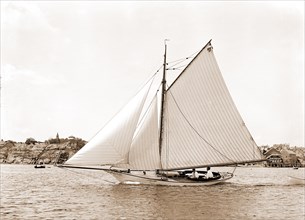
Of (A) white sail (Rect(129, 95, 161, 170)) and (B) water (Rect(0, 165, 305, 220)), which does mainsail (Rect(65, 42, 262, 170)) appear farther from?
(B) water (Rect(0, 165, 305, 220))

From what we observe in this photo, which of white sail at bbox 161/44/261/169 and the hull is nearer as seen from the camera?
the hull

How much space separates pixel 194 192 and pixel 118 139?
8851 millimetres

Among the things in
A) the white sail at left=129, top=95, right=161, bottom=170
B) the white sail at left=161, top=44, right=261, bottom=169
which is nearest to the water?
the white sail at left=129, top=95, right=161, bottom=170

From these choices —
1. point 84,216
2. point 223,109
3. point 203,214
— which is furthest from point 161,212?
point 223,109

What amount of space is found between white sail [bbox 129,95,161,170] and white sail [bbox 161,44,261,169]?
49.7 inches

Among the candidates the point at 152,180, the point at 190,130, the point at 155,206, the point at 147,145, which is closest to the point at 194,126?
the point at 190,130

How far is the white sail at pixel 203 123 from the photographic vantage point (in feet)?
125

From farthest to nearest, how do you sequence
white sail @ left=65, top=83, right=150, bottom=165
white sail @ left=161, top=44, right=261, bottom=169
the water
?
white sail @ left=161, top=44, right=261, bottom=169 → white sail @ left=65, top=83, right=150, bottom=165 → the water

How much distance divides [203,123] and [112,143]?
972cm

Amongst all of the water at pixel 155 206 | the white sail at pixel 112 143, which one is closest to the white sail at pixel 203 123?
the water at pixel 155 206

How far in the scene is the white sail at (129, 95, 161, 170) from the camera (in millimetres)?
36062

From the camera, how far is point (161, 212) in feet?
81.4

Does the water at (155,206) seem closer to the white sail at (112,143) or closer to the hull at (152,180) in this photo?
the hull at (152,180)

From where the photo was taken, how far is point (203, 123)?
126 ft
